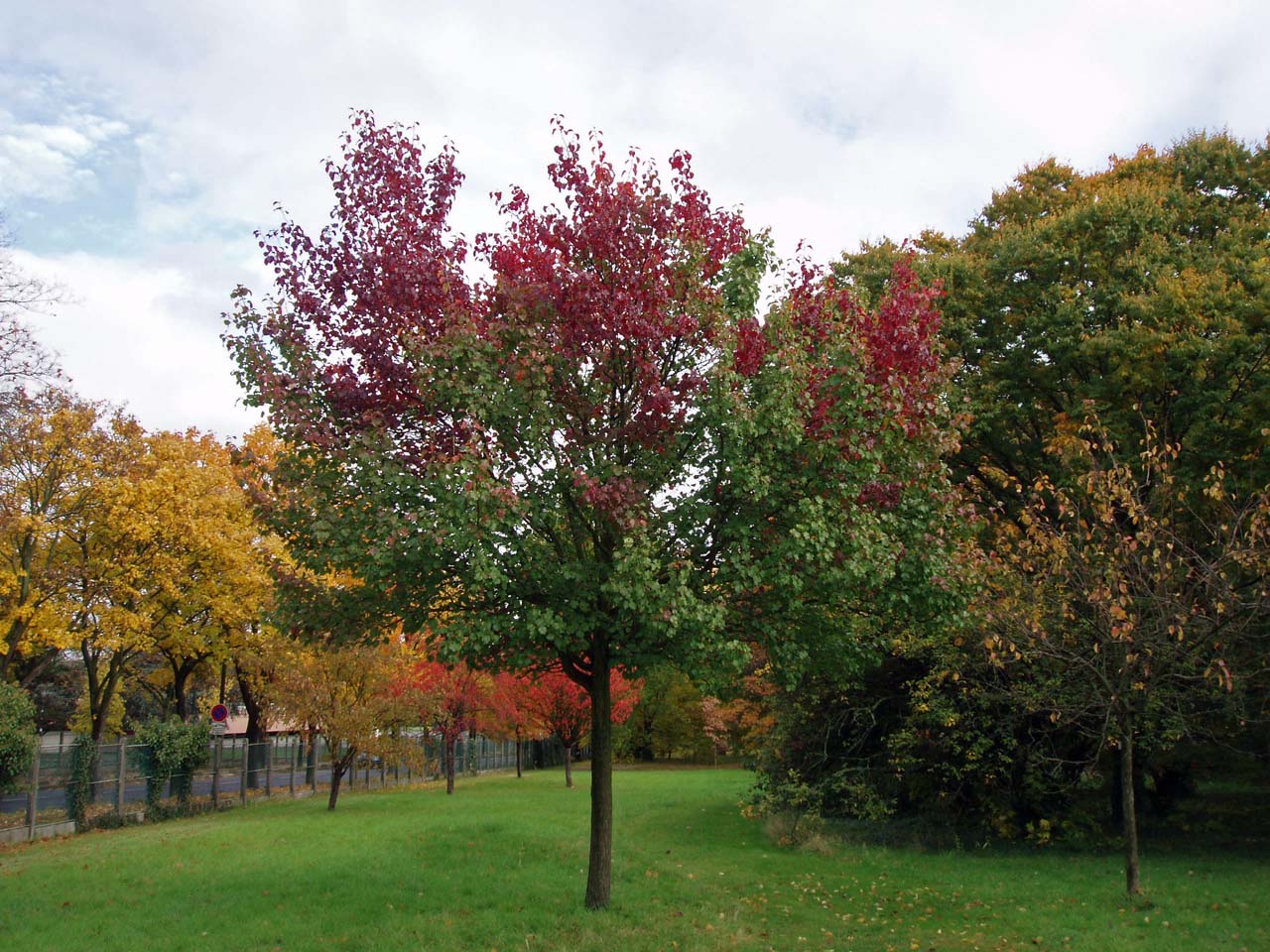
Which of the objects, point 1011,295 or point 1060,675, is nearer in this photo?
point 1060,675

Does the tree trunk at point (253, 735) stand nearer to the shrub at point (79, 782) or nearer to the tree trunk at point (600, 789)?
the shrub at point (79, 782)

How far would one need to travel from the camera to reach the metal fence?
62.9 feet

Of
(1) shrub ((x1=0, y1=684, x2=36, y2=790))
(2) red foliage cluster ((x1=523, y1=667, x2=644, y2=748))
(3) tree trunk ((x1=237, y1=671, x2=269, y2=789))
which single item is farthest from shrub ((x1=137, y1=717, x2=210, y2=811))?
(2) red foliage cluster ((x1=523, y1=667, x2=644, y2=748))

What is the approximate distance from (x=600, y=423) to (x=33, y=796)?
1663cm

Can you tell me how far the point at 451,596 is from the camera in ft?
31.4

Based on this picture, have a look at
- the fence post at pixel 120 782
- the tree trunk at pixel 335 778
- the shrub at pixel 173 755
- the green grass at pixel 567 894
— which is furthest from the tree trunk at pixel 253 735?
the green grass at pixel 567 894

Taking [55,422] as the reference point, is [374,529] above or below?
below

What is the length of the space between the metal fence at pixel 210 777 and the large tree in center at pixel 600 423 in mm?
14668

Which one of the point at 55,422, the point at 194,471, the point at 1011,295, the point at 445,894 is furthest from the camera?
the point at 194,471

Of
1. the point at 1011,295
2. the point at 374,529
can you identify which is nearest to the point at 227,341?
the point at 374,529

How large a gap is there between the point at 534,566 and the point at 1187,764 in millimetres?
14678

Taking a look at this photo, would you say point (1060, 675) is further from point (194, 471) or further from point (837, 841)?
point (194, 471)

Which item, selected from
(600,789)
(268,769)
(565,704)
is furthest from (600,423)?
(565,704)

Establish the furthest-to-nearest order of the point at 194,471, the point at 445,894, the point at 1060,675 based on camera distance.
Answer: the point at 194,471 < the point at 1060,675 < the point at 445,894
